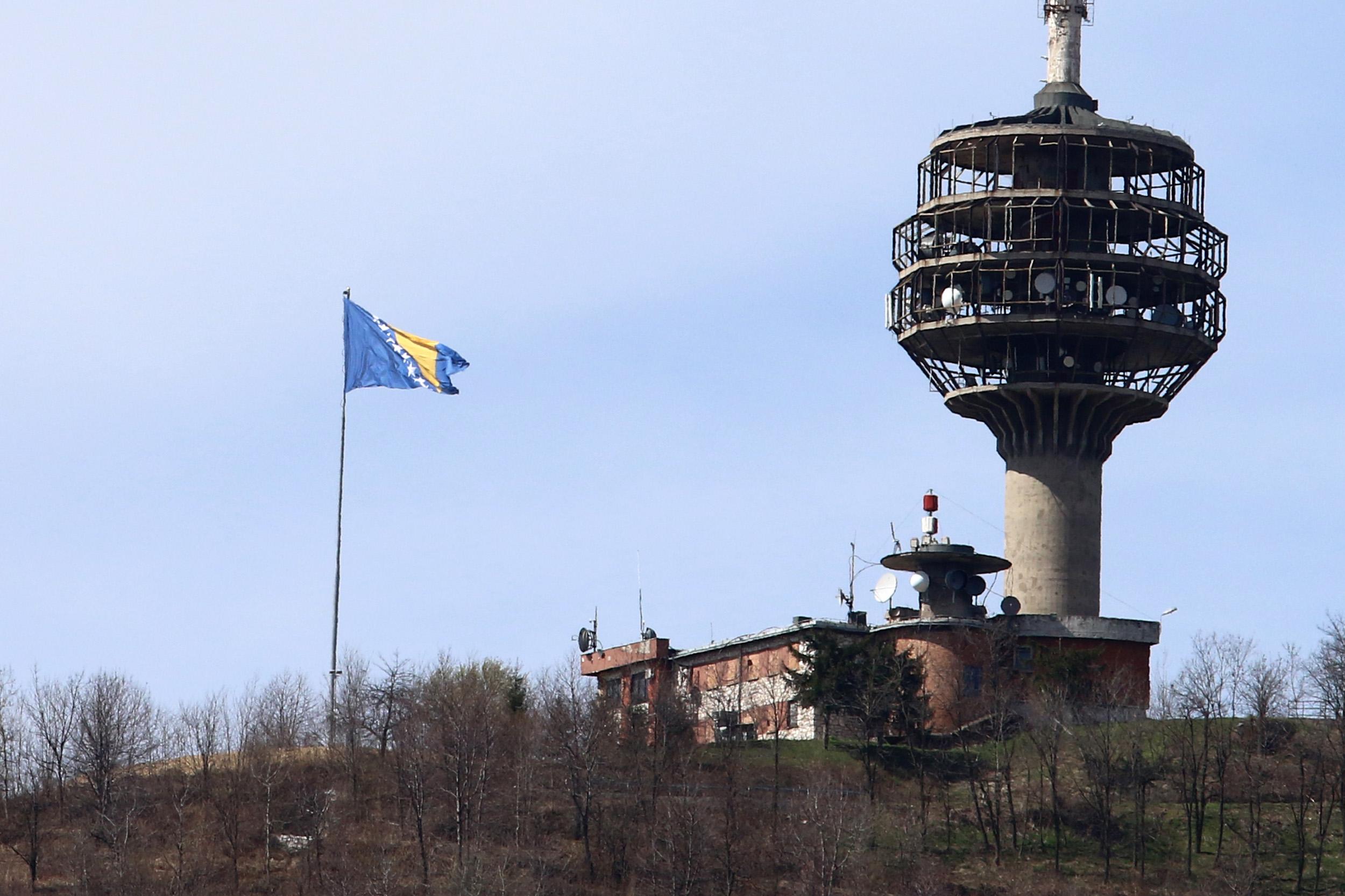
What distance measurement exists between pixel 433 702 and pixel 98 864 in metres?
18.7

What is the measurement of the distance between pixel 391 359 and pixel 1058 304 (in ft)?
106

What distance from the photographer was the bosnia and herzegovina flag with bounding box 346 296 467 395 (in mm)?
104938

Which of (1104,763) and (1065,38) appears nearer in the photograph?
(1104,763)

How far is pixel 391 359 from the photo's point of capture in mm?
105875

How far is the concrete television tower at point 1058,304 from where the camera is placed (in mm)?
120125

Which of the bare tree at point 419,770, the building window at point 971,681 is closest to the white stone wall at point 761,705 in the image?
the building window at point 971,681

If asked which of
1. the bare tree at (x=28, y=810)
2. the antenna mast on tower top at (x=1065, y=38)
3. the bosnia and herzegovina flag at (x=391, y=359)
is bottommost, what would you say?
the bare tree at (x=28, y=810)

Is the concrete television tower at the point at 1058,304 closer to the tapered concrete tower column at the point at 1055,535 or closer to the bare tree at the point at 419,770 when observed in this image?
the tapered concrete tower column at the point at 1055,535

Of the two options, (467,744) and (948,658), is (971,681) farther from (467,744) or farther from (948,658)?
(467,744)

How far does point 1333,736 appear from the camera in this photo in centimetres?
10975

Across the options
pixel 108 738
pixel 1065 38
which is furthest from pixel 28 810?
pixel 1065 38

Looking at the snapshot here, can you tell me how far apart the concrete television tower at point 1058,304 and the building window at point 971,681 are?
5775 millimetres

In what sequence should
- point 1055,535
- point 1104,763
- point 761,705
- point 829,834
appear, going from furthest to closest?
point 1055,535 < point 761,705 < point 1104,763 < point 829,834

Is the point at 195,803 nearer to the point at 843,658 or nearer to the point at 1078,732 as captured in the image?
the point at 843,658
